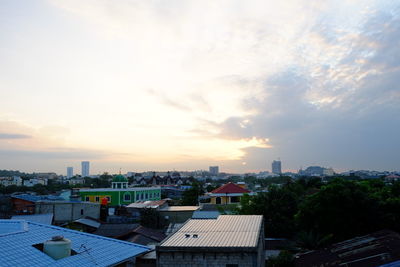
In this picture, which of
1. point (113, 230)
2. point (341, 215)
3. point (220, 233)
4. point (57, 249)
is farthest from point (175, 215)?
point (57, 249)

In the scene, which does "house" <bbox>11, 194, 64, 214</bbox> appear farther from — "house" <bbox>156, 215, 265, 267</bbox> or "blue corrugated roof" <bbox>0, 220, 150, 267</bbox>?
"house" <bbox>156, 215, 265, 267</bbox>

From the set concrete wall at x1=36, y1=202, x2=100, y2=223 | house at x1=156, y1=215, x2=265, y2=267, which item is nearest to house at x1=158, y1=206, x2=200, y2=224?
concrete wall at x1=36, y1=202, x2=100, y2=223

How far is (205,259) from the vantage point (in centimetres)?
1518

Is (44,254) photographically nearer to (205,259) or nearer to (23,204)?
(205,259)

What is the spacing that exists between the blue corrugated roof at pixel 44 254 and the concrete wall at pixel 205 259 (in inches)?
62.0

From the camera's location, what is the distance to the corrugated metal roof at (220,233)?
1552 cm

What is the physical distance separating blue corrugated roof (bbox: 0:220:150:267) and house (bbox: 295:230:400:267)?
10771mm

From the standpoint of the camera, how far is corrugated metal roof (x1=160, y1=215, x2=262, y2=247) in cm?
1552

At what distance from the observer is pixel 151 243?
77.5 feet

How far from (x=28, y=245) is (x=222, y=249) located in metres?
7.40

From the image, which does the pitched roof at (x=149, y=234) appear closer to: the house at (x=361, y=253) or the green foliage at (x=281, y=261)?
the green foliage at (x=281, y=261)

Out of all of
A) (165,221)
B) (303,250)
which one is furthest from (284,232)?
(165,221)

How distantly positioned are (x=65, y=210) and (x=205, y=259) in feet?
78.5

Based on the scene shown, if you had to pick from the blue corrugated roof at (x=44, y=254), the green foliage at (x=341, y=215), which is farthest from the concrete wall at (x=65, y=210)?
the blue corrugated roof at (x=44, y=254)
